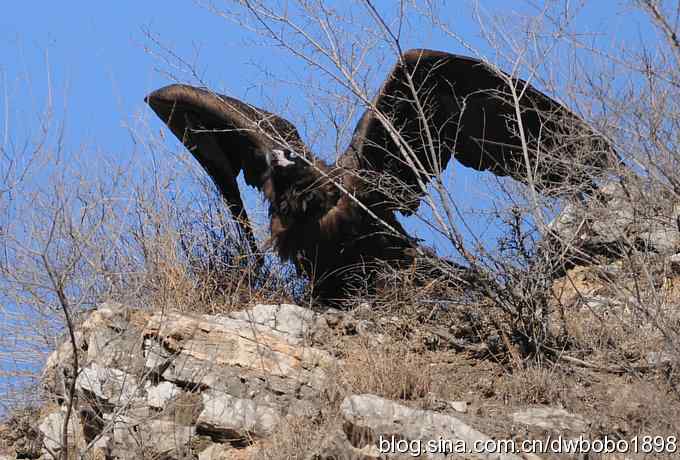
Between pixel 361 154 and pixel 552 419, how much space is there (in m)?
3.20

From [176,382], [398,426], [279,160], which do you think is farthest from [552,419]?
[279,160]

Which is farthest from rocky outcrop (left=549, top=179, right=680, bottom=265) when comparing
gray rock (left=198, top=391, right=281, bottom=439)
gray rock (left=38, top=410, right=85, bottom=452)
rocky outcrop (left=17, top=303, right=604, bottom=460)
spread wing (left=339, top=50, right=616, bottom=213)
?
gray rock (left=38, top=410, right=85, bottom=452)

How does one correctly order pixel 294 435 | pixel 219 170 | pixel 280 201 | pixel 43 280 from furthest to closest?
pixel 219 170 < pixel 280 201 < pixel 43 280 < pixel 294 435

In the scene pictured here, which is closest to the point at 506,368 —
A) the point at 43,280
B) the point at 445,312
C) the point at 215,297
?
the point at 445,312

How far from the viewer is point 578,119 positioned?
8094 mm

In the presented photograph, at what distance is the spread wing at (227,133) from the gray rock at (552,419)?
2955 millimetres

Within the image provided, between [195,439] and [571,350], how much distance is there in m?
2.58

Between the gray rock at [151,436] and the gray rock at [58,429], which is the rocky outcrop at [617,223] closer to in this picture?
the gray rock at [151,436]

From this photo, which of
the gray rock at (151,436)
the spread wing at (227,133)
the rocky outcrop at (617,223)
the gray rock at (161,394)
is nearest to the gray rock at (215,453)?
the gray rock at (151,436)

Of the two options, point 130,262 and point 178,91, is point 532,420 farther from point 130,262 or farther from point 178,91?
point 178,91

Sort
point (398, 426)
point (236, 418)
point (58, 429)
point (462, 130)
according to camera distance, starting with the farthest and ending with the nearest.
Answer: point (462, 130)
point (58, 429)
point (236, 418)
point (398, 426)

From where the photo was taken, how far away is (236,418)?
265 inches

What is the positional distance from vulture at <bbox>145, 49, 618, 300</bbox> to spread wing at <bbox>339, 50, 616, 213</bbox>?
0.04 ft

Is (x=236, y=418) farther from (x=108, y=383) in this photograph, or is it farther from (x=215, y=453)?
(x=108, y=383)
